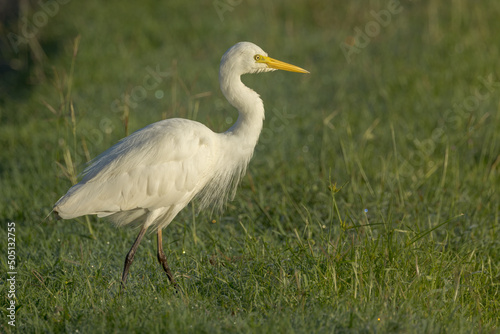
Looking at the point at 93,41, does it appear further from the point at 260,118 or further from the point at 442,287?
the point at 442,287

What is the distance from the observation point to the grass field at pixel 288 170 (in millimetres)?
3270

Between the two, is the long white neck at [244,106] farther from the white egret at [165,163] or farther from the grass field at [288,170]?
the grass field at [288,170]

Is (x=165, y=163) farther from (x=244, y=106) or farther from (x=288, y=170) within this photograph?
(x=288, y=170)

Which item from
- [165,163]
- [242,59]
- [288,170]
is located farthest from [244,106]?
[288,170]

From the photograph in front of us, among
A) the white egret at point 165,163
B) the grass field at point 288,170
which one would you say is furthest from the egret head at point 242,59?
the grass field at point 288,170

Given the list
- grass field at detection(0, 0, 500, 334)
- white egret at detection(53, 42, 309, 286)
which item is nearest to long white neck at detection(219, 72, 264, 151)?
white egret at detection(53, 42, 309, 286)

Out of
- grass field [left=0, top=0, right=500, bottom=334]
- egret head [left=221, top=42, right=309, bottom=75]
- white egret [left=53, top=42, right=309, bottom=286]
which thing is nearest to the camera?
grass field [left=0, top=0, right=500, bottom=334]

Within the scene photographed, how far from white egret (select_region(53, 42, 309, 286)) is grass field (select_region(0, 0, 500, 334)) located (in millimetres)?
337

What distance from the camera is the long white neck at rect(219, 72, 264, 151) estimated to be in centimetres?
404

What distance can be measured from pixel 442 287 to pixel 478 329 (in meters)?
0.48

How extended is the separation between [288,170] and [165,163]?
6.11ft

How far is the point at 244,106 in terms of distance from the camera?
13.3 feet

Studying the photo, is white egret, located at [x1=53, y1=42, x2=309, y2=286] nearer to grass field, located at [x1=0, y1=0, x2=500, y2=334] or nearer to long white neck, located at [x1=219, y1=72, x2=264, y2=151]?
long white neck, located at [x1=219, y1=72, x2=264, y2=151]

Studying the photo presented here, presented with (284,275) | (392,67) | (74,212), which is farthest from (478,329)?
(392,67)
